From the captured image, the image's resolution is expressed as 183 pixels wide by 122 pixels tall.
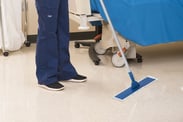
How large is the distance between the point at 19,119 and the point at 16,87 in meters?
0.57

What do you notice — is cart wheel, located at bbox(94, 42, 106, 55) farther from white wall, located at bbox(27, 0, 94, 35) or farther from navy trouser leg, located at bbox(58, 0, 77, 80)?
white wall, located at bbox(27, 0, 94, 35)

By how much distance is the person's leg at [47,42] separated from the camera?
7.13 feet

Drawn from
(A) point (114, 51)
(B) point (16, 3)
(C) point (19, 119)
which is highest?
(B) point (16, 3)

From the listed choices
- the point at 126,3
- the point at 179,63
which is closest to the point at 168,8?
the point at 126,3

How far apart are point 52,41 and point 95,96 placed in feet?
1.71

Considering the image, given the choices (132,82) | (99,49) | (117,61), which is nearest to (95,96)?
(132,82)

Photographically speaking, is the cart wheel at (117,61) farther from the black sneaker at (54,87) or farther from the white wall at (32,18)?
the white wall at (32,18)

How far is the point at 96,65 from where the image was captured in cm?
293

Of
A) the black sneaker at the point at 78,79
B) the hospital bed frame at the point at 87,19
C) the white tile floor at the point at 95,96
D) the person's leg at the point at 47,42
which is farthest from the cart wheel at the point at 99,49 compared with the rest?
the person's leg at the point at 47,42

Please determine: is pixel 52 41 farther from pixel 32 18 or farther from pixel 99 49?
pixel 32 18

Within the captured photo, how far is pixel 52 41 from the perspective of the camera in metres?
2.28

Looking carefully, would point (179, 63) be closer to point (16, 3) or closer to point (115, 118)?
point (115, 118)

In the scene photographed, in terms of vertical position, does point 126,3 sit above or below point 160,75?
above

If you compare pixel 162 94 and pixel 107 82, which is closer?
pixel 162 94
